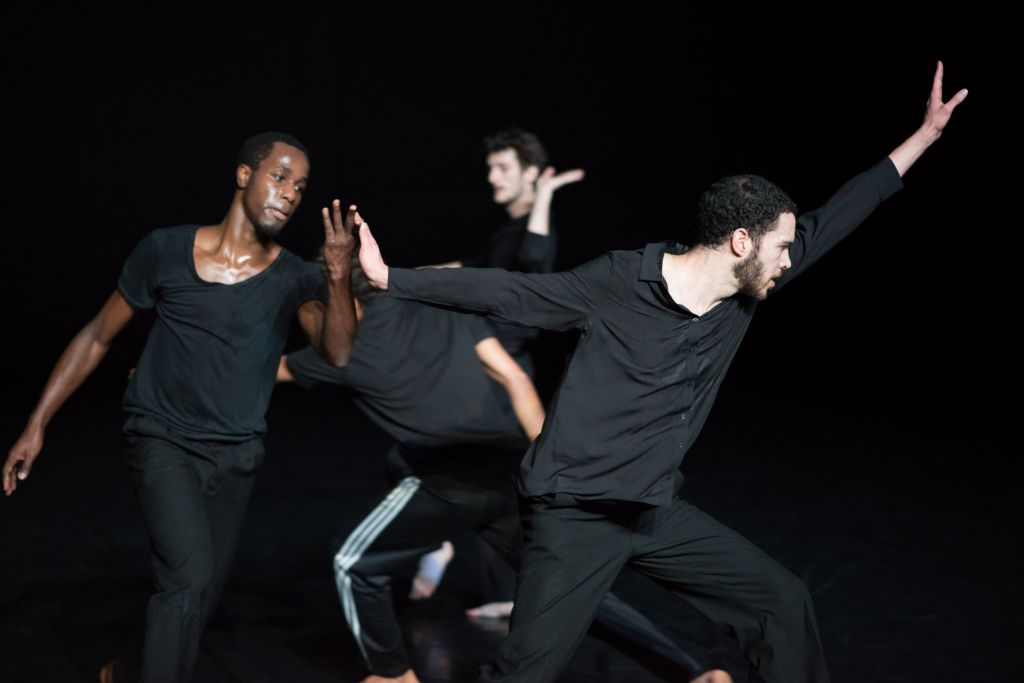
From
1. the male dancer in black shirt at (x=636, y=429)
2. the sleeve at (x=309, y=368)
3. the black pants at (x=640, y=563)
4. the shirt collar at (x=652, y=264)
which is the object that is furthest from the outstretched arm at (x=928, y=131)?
the sleeve at (x=309, y=368)

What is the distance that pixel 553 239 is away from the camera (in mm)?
4562

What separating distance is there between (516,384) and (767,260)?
3.33 feet

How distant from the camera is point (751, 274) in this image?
9.01ft

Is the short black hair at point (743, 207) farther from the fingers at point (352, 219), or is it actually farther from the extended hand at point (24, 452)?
the extended hand at point (24, 452)

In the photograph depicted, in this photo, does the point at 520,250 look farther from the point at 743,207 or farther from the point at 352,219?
the point at 743,207

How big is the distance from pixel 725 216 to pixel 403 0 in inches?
290

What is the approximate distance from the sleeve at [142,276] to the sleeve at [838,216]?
63.3 inches

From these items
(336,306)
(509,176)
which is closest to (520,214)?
(509,176)

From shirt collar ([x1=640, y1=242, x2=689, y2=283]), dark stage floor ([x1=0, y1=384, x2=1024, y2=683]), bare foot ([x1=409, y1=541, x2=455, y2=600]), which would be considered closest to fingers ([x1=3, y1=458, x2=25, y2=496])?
dark stage floor ([x1=0, y1=384, x2=1024, y2=683])

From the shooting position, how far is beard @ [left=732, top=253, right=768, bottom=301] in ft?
8.98

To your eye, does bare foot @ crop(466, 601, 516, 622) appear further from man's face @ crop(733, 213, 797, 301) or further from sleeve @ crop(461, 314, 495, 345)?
man's face @ crop(733, 213, 797, 301)

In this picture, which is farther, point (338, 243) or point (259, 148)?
point (259, 148)

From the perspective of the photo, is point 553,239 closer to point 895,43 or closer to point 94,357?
point 94,357

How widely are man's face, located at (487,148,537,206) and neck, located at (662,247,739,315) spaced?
211cm
